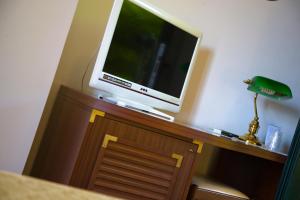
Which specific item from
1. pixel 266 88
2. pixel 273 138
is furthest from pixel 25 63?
pixel 273 138

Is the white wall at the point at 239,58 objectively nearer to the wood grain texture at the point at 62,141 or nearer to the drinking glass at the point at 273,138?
the drinking glass at the point at 273,138

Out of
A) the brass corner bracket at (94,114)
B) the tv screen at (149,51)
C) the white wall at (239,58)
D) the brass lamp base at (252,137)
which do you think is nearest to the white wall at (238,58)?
the white wall at (239,58)

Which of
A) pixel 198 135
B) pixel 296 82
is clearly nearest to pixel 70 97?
pixel 198 135

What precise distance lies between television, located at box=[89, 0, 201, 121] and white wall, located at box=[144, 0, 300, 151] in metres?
0.35

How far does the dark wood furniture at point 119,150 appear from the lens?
1.41 m

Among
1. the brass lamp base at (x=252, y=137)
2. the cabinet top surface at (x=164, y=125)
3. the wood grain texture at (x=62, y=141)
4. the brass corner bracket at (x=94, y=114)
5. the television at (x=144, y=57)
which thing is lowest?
the wood grain texture at (x=62, y=141)

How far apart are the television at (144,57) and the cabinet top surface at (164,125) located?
100 mm

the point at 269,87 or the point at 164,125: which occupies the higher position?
the point at 269,87

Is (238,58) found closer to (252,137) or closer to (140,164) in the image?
(252,137)

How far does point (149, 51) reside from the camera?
177 centimetres

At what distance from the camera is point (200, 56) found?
2.29 m

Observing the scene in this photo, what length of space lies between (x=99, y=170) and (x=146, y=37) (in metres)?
0.73

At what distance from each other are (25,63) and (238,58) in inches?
58.8

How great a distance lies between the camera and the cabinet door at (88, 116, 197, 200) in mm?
1458
